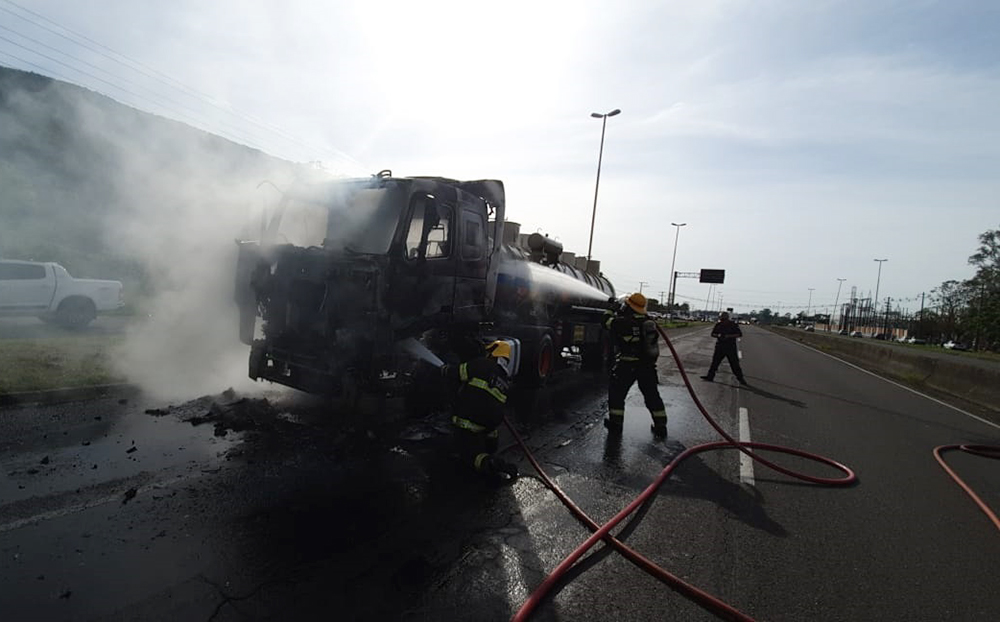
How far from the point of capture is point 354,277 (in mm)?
5031

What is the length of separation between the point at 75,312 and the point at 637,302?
514 inches

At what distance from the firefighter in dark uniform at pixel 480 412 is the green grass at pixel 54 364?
4.86m

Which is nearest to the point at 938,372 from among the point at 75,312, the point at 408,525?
the point at 408,525

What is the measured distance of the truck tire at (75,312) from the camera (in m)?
12.1

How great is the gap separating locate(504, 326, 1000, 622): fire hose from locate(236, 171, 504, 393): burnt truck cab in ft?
5.82

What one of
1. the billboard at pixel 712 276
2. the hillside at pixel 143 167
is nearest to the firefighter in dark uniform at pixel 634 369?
the hillside at pixel 143 167

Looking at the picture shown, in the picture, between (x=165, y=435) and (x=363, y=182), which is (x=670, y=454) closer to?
(x=363, y=182)

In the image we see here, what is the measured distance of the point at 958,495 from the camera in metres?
5.10

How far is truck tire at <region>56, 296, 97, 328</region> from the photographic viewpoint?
12.1 metres

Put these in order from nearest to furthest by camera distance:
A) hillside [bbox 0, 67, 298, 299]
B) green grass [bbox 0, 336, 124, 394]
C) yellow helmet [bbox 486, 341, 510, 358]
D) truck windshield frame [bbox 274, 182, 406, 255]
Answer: yellow helmet [bbox 486, 341, 510, 358] → truck windshield frame [bbox 274, 182, 406, 255] → green grass [bbox 0, 336, 124, 394] → hillside [bbox 0, 67, 298, 299]

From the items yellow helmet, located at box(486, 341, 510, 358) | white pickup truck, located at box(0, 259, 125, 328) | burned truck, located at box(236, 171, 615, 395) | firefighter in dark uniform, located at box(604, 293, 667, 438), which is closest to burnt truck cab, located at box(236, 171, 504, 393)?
burned truck, located at box(236, 171, 615, 395)

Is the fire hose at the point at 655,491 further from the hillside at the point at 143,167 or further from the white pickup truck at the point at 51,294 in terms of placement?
the white pickup truck at the point at 51,294

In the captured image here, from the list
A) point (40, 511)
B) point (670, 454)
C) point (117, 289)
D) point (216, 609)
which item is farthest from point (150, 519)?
point (117, 289)

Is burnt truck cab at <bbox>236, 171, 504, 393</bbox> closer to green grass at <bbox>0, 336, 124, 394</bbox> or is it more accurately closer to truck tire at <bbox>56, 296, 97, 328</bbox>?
green grass at <bbox>0, 336, 124, 394</bbox>
